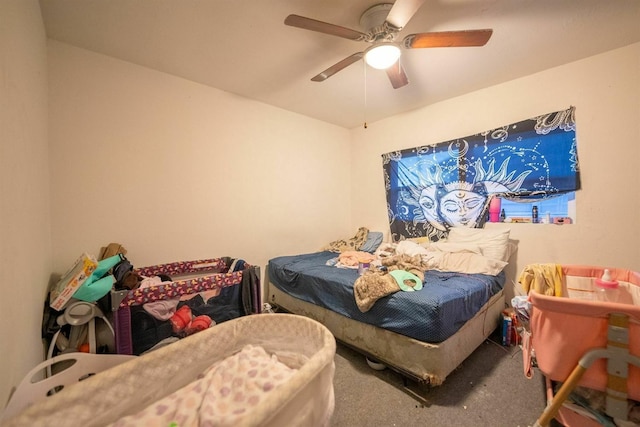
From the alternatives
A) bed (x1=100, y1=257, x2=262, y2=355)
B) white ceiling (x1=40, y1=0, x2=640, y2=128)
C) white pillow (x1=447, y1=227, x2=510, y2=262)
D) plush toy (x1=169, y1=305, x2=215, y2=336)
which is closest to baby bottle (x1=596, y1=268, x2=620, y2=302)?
white pillow (x1=447, y1=227, x2=510, y2=262)

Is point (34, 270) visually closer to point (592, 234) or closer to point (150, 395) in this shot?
point (150, 395)

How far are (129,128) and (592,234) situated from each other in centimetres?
417

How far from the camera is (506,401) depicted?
4.94ft

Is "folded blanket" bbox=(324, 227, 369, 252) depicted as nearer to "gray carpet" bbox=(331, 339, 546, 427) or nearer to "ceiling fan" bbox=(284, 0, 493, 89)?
"gray carpet" bbox=(331, 339, 546, 427)

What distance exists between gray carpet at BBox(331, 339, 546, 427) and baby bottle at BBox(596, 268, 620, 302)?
0.73 meters

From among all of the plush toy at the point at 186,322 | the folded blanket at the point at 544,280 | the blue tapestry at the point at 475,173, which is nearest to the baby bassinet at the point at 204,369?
the plush toy at the point at 186,322

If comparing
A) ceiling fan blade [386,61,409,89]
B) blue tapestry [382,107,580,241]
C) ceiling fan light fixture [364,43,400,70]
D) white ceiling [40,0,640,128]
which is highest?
white ceiling [40,0,640,128]

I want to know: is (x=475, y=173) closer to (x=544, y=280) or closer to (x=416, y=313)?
(x=544, y=280)

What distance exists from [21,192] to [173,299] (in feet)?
3.24

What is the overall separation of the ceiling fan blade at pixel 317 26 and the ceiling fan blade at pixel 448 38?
12.9 inches

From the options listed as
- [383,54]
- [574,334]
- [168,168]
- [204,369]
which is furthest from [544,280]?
[168,168]

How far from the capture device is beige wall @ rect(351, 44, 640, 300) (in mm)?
1946

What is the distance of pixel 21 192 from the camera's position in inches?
42.5

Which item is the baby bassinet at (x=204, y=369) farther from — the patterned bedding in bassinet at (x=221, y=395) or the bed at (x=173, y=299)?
the bed at (x=173, y=299)
